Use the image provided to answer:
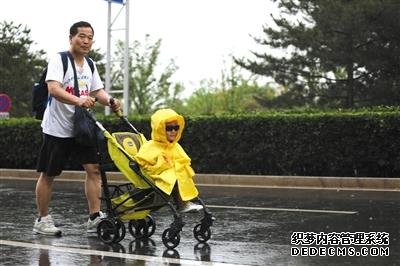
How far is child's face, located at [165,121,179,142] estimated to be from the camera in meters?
5.59

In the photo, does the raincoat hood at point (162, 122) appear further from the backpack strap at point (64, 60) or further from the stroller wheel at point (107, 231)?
the backpack strap at point (64, 60)

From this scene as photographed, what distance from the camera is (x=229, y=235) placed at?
6129 mm

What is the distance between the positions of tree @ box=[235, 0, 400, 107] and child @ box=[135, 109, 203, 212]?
1923 centimetres

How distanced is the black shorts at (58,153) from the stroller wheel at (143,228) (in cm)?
75

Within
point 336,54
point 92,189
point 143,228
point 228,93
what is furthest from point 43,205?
point 228,93

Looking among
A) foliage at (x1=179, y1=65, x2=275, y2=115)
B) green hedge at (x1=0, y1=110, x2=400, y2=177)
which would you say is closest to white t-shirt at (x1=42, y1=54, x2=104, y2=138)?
green hedge at (x1=0, y1=110, x2=400, y2=177)

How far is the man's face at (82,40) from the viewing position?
612 centimetres

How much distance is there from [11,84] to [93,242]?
107ft

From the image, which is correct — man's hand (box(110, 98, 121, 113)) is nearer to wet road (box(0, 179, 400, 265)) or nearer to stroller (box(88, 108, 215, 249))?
stroller (box(88, 108, 215, 249))

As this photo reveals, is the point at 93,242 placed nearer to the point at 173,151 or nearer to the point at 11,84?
the point at 173,151

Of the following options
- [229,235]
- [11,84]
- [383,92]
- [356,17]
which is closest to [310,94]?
[383,92]

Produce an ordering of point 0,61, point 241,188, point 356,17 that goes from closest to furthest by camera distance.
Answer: point 241,188, point 356,17, point 0,61

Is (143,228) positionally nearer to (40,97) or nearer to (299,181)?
(40,97)

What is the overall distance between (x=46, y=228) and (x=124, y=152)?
1.15 meters
